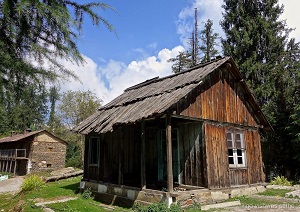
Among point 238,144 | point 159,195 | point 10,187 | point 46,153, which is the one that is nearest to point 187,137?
point 238,144

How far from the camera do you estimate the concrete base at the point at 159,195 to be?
30.9ft

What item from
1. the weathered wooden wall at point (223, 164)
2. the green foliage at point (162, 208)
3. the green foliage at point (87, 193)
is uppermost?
the weathered wooden wall at point (223, 164)

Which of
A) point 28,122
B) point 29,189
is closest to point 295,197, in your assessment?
point 29,189

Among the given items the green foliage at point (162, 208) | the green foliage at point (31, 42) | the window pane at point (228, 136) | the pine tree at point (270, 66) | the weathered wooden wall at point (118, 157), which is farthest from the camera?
the pine tree at point (270, 66)

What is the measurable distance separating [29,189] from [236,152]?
12.1 meters

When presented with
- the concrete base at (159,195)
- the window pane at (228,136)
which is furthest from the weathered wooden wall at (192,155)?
the window pane at (228,136)

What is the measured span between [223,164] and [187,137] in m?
1.93

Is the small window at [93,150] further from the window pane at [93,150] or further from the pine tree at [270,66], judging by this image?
the pine tree at [270,66]

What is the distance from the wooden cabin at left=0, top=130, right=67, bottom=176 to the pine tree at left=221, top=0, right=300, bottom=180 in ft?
80.8

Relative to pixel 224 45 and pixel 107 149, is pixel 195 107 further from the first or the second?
pixel 224 45

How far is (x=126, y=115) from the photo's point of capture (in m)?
11.5

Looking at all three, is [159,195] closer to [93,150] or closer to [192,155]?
[192,155]

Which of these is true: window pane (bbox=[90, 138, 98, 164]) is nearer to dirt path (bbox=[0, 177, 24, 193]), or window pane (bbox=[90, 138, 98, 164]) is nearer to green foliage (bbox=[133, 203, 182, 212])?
green foliage (bbox=[133, 203, 182, 212])

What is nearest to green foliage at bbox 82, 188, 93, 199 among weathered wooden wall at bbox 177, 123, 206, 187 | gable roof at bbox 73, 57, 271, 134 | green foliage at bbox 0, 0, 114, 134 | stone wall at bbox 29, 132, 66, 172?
gable roof at bbox 73, 57, 271, 134
